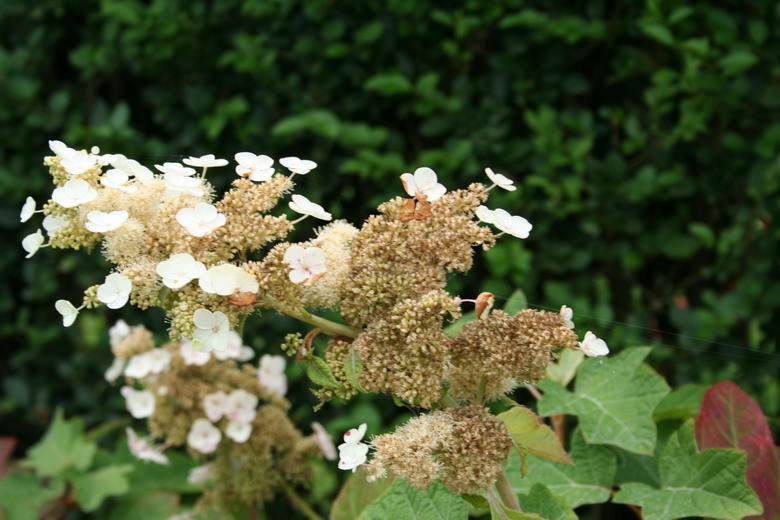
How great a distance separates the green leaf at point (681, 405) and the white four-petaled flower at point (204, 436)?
676 millimetres

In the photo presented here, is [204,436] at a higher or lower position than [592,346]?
lower

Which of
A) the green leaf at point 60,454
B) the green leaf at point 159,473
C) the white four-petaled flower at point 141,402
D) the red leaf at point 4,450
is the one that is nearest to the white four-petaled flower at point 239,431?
the white four-petaled flower at point 141,402

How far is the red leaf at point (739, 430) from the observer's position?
947 mm

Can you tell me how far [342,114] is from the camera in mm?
2090

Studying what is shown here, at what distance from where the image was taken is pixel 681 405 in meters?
1.17

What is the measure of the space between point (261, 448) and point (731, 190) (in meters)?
1.26

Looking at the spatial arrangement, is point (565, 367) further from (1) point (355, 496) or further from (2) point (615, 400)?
(1) point (355, 496)

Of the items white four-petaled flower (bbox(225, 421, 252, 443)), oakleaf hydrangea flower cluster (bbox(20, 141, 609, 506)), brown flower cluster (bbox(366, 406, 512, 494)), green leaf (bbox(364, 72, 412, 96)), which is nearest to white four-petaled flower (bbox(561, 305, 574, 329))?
oakleaf hydrangea flower cluster (bbox(20, 141, 609, 506))

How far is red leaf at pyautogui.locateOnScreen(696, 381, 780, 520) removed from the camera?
95 centimetres

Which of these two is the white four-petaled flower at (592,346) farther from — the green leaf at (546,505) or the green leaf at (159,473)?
the green leaf at (159,473)

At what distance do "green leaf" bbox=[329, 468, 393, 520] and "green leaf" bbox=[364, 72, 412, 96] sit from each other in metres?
1.06

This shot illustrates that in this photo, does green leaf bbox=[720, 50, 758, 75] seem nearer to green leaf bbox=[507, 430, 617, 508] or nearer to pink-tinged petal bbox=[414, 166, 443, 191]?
green leaf bbox=[507, 430, 617, 508]

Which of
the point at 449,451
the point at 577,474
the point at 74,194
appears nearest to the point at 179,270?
the point at 74,194

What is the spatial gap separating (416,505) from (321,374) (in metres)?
0.21
